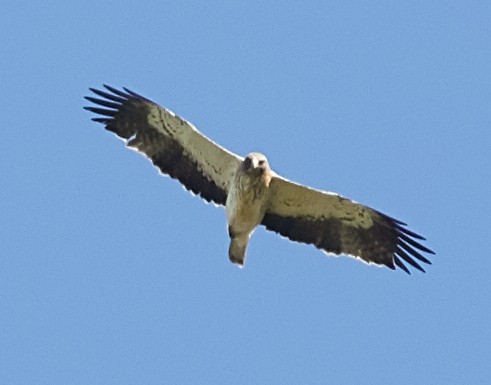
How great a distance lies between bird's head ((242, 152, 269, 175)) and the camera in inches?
369

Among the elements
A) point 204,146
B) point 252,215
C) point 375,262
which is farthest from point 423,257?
point 204,146

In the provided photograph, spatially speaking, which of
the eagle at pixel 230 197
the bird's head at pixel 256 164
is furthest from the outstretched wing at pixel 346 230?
the bird's head at pixel 256 164

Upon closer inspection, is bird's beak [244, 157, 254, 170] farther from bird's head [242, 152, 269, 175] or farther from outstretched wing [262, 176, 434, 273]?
outstretched wing [262, 176, 434, 273]

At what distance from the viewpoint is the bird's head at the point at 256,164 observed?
30.8ft

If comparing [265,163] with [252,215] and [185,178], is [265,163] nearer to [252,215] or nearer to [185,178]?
[252,215]

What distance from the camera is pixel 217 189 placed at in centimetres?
1037

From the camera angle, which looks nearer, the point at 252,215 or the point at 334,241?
the point at 252,215

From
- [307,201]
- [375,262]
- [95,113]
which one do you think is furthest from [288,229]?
[95,113]

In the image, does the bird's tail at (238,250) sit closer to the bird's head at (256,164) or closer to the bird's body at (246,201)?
the bird's body at (246,201)

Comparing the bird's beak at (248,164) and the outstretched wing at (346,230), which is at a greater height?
the outstretched wing at (346,230)

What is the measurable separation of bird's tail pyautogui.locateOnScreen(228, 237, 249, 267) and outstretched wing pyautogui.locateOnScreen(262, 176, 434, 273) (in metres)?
0.48

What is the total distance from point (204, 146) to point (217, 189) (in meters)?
0.63

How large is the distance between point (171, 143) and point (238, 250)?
1748 mm

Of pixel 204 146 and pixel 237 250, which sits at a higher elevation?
pixel 204 146
